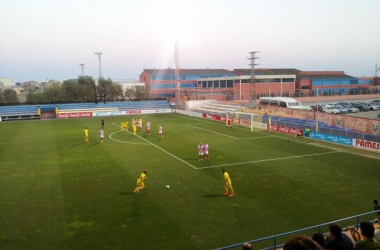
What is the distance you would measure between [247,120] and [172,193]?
29.8 metres

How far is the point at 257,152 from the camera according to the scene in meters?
27.4

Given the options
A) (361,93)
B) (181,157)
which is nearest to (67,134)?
(181,157)

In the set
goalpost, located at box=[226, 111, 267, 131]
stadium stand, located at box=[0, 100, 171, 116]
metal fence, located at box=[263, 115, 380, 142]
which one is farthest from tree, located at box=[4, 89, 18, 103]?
metal fence, located at box=[263, 115, 380, 142]

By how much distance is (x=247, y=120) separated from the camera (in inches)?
1781

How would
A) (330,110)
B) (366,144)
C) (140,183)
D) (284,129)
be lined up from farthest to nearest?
(330,110), (284,129), (366,144), (140,183)

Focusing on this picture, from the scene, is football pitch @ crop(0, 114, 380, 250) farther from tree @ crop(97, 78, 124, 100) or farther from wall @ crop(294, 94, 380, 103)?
tree @ crop(97, 78, 124, 100)

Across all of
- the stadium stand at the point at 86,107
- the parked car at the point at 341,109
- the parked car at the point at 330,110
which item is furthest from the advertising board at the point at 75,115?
the parked car at the point at 341,109

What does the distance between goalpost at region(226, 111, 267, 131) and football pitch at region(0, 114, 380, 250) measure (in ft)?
35.6

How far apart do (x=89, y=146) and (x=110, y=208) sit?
673 inches

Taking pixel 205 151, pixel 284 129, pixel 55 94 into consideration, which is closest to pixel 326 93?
pixel 284 129

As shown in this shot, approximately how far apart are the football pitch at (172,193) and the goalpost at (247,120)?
10.8m

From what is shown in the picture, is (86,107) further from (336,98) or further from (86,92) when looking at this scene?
(336,98)

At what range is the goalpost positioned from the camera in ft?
137

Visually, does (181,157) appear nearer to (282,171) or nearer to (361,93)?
(282,171)
